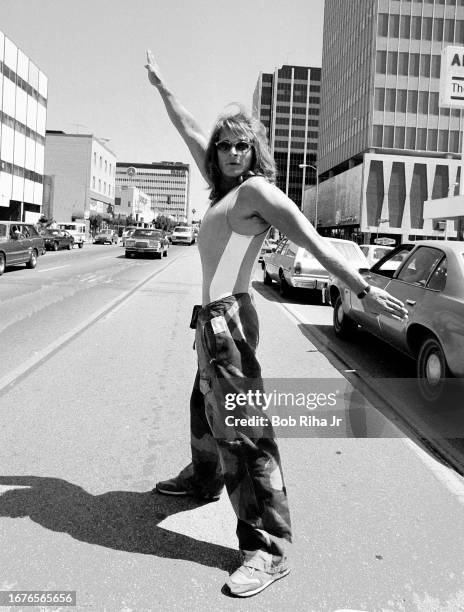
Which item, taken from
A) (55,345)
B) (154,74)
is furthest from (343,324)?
(154,74)

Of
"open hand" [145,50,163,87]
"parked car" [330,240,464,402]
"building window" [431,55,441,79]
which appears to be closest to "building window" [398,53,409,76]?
"building window" [431,55,441,79]

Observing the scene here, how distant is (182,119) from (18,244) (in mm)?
18874

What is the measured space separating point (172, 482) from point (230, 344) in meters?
1.22

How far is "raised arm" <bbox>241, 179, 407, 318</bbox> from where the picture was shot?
103 inches

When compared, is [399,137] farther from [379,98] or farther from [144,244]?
[144,244]

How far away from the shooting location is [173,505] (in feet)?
11.5

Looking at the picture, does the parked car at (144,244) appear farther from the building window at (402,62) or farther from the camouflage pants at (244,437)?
the building window at (402,62)

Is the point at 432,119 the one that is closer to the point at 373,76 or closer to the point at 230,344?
the point at 373,76

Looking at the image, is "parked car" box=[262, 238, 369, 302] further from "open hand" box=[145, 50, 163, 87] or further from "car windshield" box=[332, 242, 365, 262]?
"open hand" box=[145, 50, 163, 87]

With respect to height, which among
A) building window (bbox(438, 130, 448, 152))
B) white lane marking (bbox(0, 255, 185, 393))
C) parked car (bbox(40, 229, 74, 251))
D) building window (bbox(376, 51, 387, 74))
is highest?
building window (bbox(376, 51, 387, 74))

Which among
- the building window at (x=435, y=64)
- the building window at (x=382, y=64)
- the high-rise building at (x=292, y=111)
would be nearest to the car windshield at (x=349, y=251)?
the building window at (x=382, y=64)

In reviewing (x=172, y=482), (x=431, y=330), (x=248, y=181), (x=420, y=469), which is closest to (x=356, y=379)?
(x=431, y=330)

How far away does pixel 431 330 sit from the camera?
19.5 feet

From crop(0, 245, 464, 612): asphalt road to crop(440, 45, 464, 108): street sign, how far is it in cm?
3683
